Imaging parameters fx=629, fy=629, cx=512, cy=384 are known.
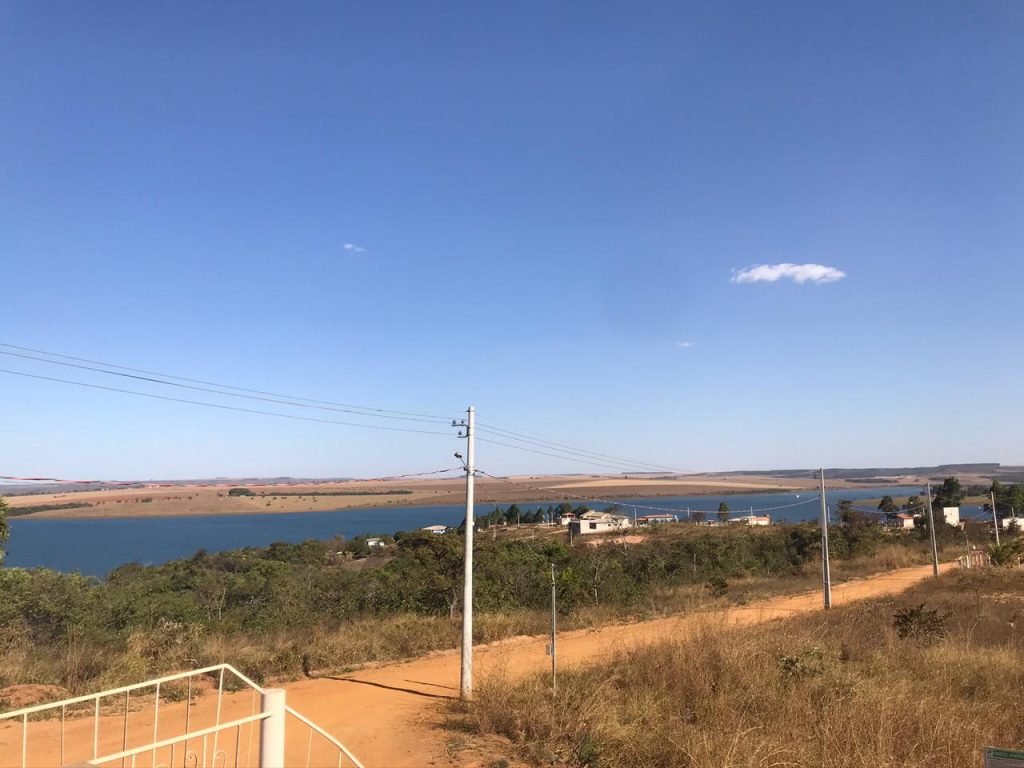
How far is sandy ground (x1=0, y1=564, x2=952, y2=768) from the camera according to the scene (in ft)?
27.1

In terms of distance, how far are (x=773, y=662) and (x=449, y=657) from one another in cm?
821

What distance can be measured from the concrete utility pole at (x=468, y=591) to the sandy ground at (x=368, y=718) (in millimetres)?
426

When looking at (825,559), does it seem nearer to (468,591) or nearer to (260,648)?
(468,591)

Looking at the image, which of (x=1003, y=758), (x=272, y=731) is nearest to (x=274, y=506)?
(x=272, y=731)

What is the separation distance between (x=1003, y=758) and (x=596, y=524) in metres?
70.4

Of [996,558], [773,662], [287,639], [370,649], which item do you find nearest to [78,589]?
[287,639]

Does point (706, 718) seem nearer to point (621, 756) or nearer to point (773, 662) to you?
point (621, 756)

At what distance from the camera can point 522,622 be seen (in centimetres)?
1859

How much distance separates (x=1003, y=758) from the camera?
3.98 m

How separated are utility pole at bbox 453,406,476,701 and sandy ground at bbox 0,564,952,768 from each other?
1.41 feet

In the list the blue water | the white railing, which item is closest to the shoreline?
the blue water

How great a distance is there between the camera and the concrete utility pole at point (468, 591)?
35.6 feet

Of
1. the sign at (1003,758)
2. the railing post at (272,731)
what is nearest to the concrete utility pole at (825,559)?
the sign at (1003,758)

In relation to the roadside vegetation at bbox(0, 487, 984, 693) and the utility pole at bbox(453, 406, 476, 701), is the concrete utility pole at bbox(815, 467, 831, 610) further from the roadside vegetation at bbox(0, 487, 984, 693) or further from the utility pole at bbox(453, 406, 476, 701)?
the utility pole at bbox(453, 406, 476, 701)
